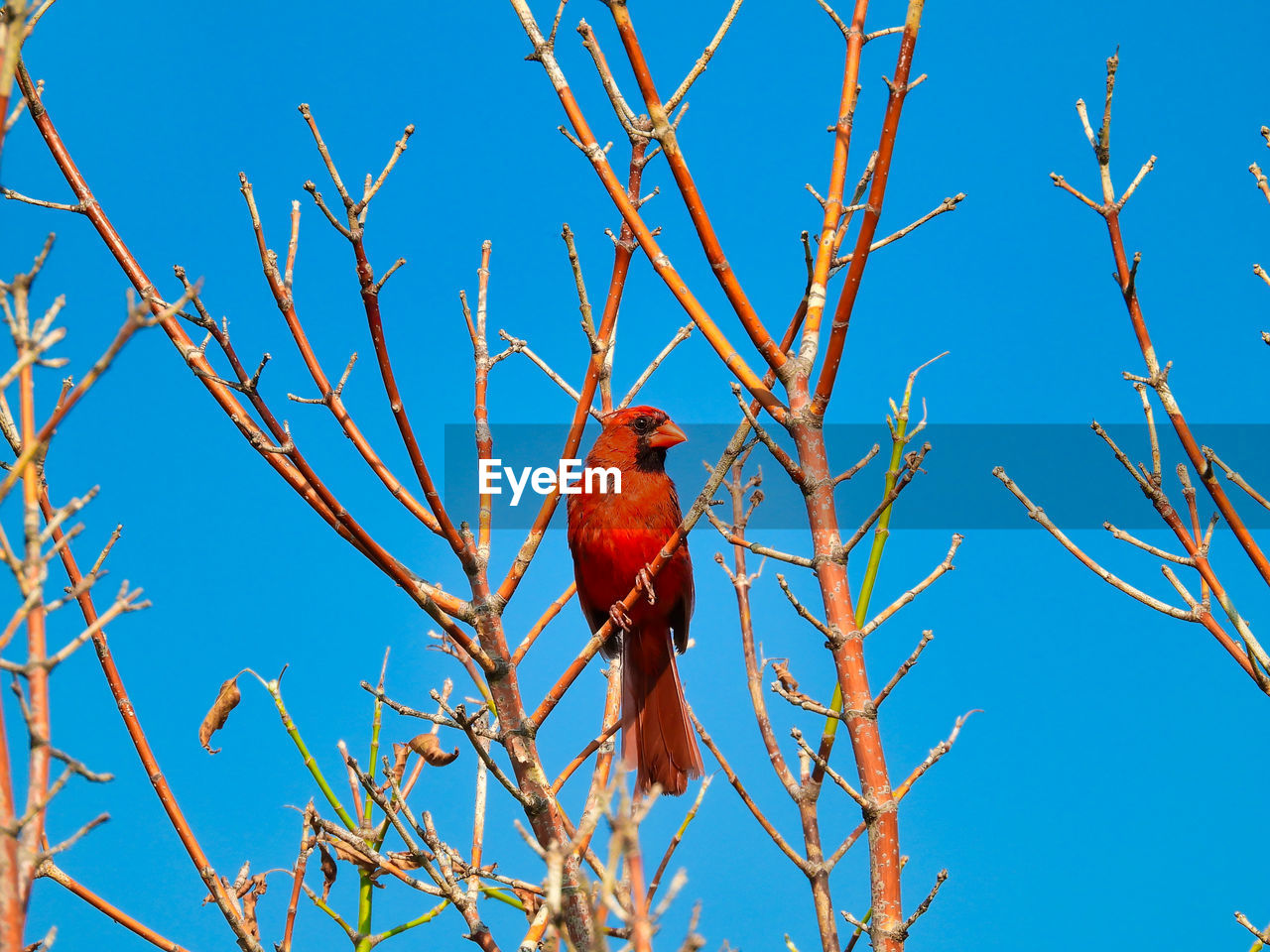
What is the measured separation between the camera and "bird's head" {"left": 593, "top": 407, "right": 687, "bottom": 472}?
3.85m

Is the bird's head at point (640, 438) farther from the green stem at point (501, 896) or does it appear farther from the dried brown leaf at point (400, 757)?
the green stem at point (501, 896)

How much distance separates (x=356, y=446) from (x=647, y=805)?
1352 mm

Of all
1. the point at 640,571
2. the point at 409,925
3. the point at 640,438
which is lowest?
the point at 409,925

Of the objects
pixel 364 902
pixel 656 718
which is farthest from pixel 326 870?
pixel 656 718

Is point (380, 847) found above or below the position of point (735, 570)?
below

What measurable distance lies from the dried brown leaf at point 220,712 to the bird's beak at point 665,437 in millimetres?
1798

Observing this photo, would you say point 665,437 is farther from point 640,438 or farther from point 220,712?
point 220,712

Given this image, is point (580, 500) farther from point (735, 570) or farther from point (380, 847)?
point (380, 847)

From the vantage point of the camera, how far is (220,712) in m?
2.44

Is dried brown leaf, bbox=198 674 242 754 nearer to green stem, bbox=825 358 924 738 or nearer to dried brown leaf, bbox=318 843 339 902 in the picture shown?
dried brown leaf, bbox=318 843 339 902

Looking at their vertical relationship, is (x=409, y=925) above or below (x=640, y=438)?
below

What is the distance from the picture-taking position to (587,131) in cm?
218

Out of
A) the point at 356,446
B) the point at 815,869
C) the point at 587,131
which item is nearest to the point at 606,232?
the point at 587,131

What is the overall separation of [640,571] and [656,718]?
0.50 metres
